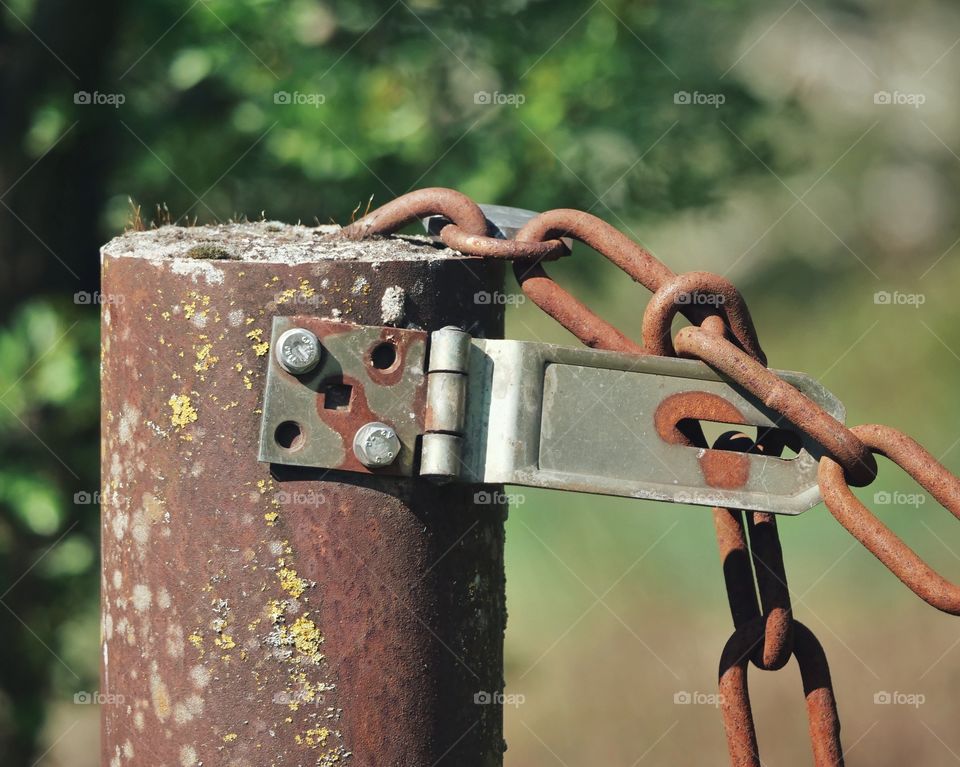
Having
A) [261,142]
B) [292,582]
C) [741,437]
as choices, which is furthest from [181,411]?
[261,142]

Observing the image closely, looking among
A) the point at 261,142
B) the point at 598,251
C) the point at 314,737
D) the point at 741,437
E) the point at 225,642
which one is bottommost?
the point at 314,737

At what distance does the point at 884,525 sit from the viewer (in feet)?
4.05

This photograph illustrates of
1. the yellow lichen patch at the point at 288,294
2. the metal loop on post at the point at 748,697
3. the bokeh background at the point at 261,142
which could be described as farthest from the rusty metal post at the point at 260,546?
the bokeh background at the point at 261,142

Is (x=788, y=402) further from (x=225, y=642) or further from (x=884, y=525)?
(x=225, y=642)

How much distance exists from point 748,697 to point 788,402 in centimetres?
37

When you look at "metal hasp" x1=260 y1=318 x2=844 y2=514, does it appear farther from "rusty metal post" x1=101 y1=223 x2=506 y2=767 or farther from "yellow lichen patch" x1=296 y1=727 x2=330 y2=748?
"yellow lichen patch" x1=296 y1=727 x2=330 y2=748

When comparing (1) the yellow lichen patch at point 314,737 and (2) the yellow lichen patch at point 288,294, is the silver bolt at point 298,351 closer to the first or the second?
(2) the yellow lichen patch at point 288,294

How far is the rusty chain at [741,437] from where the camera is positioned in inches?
48.6

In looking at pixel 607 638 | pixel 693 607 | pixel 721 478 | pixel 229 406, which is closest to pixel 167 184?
pixel 229 406

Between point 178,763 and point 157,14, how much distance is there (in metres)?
2.77

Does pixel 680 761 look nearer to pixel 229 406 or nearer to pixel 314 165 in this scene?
pixel 314 165

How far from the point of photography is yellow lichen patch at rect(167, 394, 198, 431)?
1.27m

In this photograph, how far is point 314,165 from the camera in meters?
3.42

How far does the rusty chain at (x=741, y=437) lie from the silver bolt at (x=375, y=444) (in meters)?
0.26
